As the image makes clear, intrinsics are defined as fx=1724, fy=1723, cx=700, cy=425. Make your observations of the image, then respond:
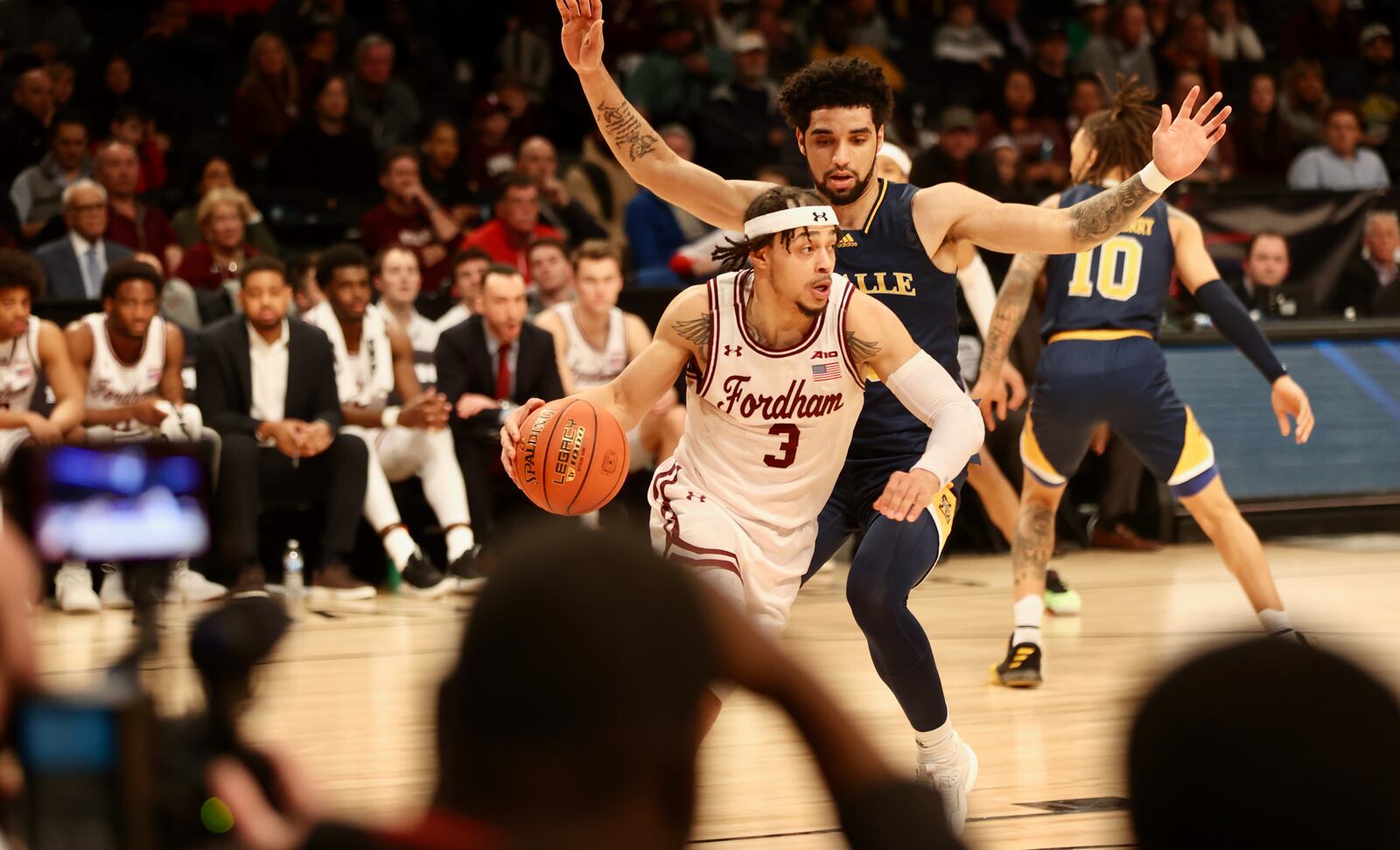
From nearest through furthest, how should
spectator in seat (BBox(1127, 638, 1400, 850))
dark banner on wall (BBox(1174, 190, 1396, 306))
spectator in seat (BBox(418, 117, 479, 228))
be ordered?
spectator in seat (BBox(1127, 638, 1400, 850)) → dark banner on wall (BBox(1174, 190, 1396, 306)) → spectator in seat (BBox(418, 117, 479, 228))

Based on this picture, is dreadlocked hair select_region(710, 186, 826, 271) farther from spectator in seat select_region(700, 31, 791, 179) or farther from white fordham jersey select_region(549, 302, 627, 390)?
spectator in seat select_region(700, 31, 791, 179)

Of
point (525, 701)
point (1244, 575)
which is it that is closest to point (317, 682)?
point (1244, 575)

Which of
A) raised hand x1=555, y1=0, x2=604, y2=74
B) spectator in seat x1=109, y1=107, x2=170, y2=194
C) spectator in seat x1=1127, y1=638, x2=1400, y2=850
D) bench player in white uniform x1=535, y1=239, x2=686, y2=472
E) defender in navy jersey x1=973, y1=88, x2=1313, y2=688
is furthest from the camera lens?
spectator in seat x1=109, y1=107, x2=170, y2=194

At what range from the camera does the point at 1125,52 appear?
47.6ft

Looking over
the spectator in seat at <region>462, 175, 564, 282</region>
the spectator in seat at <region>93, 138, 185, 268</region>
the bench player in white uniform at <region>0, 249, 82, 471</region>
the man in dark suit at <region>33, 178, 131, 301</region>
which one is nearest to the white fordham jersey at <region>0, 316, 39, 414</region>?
the bench player in white uniform at <region>0, 249, 82, 471</region>

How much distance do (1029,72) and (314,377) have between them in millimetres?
7385

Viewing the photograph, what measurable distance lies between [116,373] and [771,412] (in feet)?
17.0

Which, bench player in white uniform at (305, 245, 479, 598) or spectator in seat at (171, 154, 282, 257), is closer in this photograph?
bench player in white uniform at (305, 245, 479, 598)

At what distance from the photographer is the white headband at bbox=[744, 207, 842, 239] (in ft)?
14.0

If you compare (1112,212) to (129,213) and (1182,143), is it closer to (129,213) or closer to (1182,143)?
(1182,143)

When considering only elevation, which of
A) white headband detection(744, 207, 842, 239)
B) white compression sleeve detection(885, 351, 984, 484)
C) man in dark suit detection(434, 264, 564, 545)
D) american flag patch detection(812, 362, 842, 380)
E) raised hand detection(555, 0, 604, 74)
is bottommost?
man in dark suit detection(434, 264, 564, 545)

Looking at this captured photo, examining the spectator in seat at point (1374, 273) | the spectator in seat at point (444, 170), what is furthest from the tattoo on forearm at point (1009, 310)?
the spectator in seat at point (444, 170)

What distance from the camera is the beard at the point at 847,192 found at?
4.83 meters

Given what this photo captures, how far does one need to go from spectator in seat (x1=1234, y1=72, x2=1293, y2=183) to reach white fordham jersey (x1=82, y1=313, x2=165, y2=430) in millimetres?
8841
